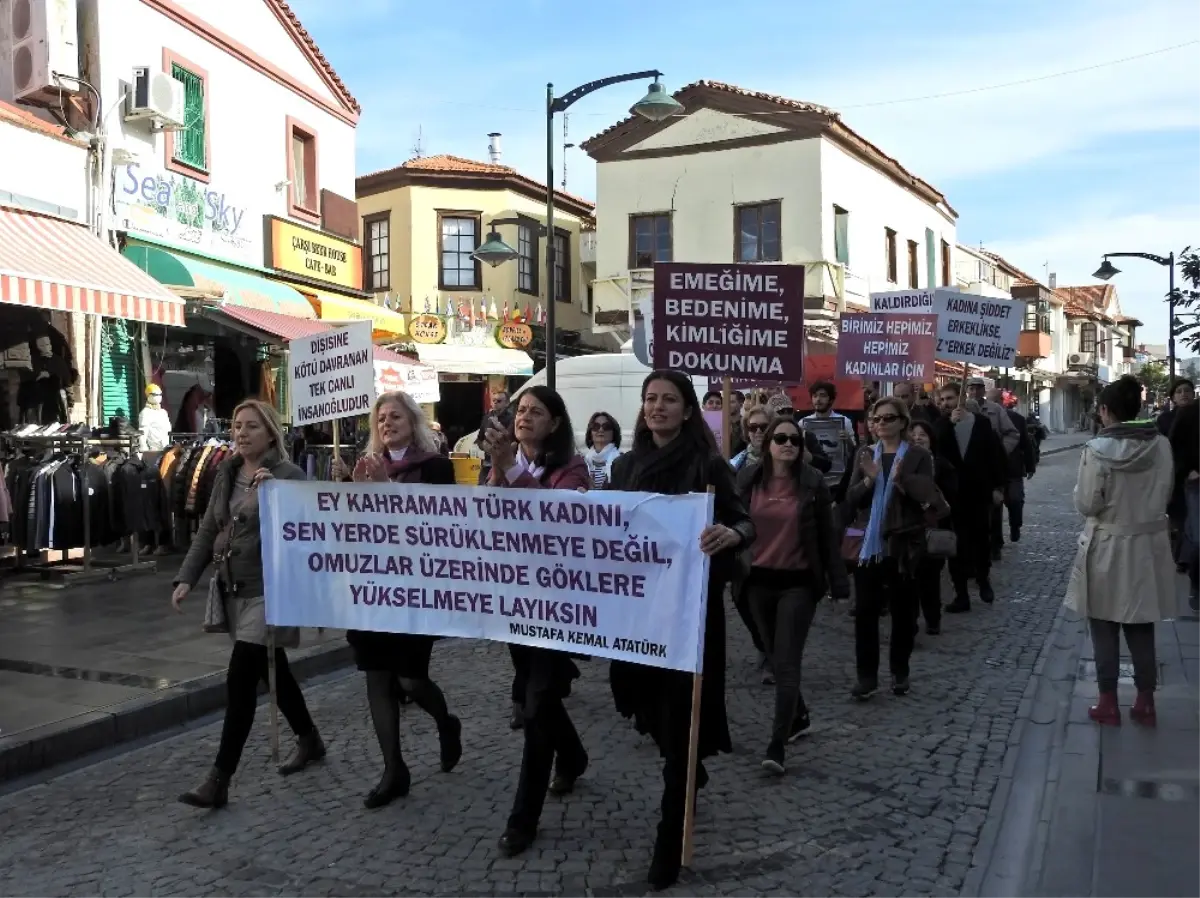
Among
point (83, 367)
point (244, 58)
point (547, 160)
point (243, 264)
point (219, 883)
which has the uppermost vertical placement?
point (244, 58)

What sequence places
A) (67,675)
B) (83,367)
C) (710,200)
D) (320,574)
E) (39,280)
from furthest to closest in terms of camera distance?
(710,200)
(83,367)
(39,280)
(67,675)
(320,574)

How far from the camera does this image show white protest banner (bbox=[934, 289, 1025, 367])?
11602mm

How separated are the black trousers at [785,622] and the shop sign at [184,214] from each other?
34.9 feet

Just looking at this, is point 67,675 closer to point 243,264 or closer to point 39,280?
point 39,280

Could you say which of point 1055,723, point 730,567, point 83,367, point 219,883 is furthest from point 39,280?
point 1055,723

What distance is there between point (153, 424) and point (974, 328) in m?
9.29

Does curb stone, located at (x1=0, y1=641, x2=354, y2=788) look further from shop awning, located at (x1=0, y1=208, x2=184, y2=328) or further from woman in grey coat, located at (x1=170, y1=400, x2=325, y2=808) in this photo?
shop awning, located at (x1=0, y1=208, x2=184, y2=328)

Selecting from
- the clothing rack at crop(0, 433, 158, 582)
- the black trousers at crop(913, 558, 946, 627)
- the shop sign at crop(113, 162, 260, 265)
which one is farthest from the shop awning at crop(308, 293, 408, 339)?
the black trousers at crop(913, 558, 946, 627)

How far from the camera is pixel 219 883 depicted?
3992 mm

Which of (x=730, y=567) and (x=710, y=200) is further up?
(x=710, y=200)

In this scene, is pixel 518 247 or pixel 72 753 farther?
pixel 518 247

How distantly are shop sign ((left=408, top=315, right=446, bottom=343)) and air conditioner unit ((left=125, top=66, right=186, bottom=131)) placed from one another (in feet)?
32.4

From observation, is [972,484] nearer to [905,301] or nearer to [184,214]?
[905,301]

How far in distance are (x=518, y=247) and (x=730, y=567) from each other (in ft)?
81.1
